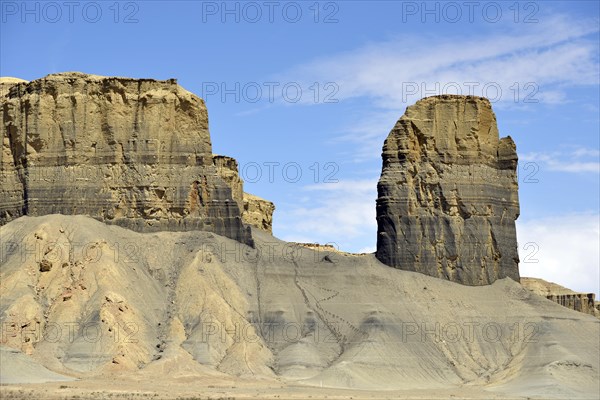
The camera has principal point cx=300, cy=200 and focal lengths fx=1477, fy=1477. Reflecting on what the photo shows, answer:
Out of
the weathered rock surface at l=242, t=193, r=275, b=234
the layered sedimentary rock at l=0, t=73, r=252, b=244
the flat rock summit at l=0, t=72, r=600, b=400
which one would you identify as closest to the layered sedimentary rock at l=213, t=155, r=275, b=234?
the weathered rock surface at l=242, t=193, r=275, b=234

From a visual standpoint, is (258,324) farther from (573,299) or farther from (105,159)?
(573,299)

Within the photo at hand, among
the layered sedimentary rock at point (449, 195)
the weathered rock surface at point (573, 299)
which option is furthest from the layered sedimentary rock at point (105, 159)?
the weathered rock surface at point (573, 299)

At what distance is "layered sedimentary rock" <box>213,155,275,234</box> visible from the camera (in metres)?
133

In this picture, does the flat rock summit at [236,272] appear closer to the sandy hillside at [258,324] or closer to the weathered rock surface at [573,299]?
the sandy hillside at [258,324]

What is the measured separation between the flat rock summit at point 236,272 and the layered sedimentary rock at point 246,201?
570 inches

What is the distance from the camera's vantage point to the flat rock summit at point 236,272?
95750 millimetres

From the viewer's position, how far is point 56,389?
279 feet

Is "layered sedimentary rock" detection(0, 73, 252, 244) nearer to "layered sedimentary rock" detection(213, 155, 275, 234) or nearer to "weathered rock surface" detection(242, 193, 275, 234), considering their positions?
"layered sedimentary rock" detection(213, 155, 275, 234)

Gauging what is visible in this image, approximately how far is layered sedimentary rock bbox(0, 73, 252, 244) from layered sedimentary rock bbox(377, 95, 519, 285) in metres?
13.5

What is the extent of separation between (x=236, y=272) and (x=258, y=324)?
589 cm

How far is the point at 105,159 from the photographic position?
10794 centimetres

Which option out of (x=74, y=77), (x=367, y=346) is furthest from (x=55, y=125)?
(x=367, y=346)

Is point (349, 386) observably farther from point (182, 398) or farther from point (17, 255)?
point (17, 255)

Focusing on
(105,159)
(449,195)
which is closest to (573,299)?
(449,195)
